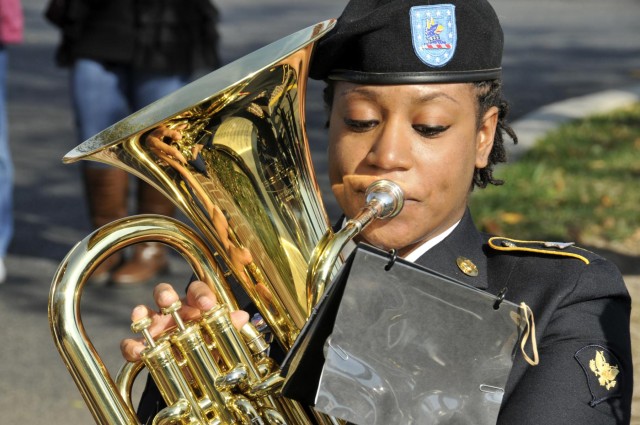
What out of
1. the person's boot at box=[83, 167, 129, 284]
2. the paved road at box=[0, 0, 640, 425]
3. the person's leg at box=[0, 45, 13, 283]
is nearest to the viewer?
the paved road at box=[0, 0, 640, 425]

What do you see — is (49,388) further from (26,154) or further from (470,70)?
(26,154)

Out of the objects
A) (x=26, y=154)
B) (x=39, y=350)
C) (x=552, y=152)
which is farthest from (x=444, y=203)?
(x=26, y=154)

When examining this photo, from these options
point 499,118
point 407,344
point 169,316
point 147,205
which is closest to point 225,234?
point 169,316

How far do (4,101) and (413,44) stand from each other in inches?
140

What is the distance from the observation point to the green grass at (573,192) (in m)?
5.32

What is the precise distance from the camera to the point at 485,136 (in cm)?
215

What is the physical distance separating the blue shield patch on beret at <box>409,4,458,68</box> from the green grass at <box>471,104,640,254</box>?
300cm

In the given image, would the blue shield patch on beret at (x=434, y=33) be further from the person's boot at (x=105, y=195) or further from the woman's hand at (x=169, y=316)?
the person's boot at (x=105, y=195)

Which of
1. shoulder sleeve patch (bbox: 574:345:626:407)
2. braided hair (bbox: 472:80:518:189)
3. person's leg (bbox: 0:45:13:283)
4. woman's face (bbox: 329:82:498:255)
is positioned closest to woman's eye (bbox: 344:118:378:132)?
woman's face (bbox: 329:82:498:255)

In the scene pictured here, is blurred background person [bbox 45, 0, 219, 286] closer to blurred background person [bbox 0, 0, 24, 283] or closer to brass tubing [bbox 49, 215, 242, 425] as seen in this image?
blurred background person [bbox 0, 0, 24, 283]

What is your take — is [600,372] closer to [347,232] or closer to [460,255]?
[460,255]

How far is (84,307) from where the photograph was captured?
4.76m

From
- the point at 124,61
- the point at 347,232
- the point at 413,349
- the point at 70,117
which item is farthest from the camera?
the point at 70,117

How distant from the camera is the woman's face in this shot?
194 centimetres
